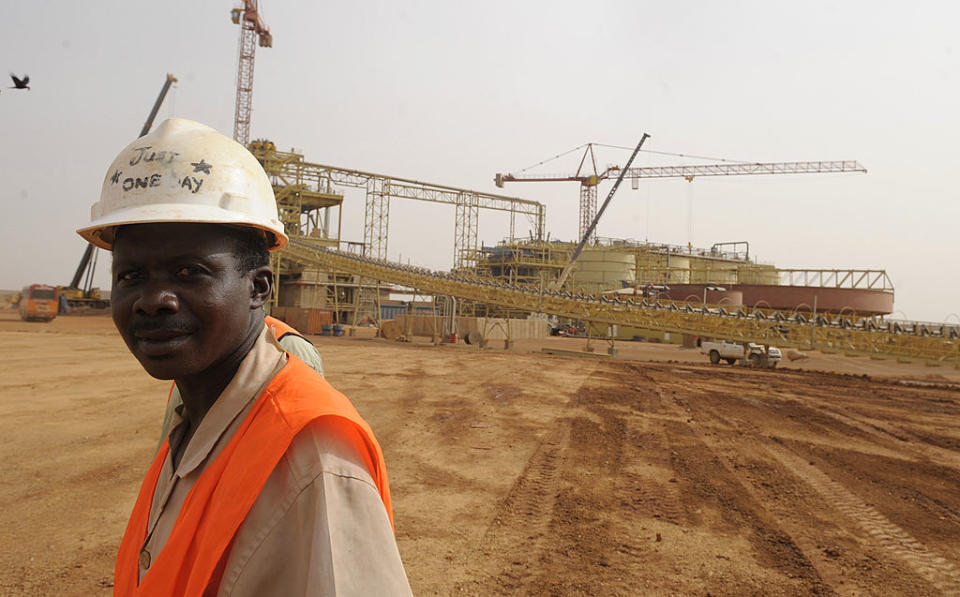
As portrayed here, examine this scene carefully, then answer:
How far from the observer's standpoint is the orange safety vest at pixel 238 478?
111 cm

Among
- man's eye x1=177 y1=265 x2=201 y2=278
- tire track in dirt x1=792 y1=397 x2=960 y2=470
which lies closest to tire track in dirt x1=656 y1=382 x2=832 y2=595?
tire track in dirt x1=792 y1=397 x2=960 y2=470

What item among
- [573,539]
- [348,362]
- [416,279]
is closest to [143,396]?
[348,362]

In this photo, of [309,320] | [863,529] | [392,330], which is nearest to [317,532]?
[863,529]

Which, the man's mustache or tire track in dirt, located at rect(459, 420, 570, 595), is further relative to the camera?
tire track in dirt, located at rect(459, 420, 570, 595)

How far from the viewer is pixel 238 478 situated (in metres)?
1.16

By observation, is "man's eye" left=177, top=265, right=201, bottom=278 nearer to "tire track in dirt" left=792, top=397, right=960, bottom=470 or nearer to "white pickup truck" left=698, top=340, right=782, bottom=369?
"tire track in dirt" left=792, top=397, right=960, bottom=470

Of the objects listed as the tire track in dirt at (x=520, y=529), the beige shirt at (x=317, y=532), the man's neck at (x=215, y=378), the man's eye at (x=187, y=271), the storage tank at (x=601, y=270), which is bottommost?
the tire track in dirt at (x=520, y=529)

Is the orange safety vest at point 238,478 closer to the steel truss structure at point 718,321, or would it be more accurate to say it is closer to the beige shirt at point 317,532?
the beige shirt at point 317,532

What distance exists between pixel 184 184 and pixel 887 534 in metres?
7.71

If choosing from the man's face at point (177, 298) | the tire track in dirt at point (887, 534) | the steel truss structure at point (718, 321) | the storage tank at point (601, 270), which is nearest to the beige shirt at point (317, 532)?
the man's face at point (177, 298)

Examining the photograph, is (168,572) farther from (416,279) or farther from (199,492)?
(416,279)

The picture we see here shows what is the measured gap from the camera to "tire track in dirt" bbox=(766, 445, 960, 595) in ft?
17.2

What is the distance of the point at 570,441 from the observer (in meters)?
10.0

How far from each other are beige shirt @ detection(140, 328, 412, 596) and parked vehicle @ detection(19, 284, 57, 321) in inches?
1907
